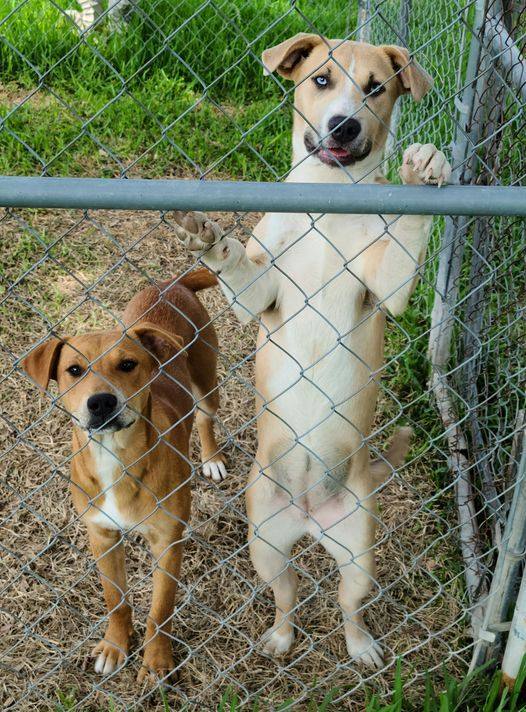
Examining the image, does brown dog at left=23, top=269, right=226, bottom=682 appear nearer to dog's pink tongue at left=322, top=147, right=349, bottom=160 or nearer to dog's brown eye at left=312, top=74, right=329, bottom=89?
dog's pink tongue at left=322, top=147, right=349, bottom=160

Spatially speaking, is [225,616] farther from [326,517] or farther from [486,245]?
[486,245]

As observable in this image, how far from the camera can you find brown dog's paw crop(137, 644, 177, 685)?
2861 mm

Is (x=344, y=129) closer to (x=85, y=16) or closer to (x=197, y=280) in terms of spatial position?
(x=197, y=280)

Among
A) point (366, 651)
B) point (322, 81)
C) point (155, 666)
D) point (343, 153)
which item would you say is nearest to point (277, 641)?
point (366, 651)

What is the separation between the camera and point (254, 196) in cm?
172

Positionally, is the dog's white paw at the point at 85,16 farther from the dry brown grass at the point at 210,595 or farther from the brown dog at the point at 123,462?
the brown dog at the point at 123,462

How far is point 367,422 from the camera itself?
2.80 metres

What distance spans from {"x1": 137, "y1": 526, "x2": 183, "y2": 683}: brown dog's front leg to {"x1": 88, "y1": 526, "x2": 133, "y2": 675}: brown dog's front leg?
0.09 meters

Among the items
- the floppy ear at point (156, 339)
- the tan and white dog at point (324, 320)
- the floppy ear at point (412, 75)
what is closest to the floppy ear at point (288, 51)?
the tan and white dog at point (324, 320)

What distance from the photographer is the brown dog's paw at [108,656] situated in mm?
2887

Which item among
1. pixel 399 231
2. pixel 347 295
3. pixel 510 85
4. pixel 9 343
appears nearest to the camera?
pixel 399 231

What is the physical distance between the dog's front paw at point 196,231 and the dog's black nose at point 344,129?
56 centimetres

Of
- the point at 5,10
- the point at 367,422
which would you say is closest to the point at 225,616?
the point at 367,422

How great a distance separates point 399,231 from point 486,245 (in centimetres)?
131
